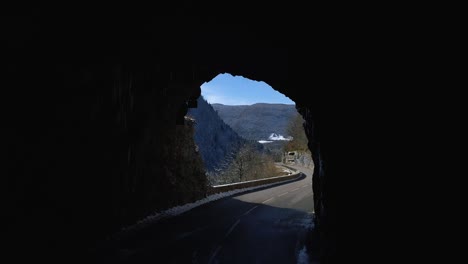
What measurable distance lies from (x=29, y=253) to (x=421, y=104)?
10076mm

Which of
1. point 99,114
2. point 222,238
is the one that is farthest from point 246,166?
point 99,114

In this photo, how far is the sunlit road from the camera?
10798 mm

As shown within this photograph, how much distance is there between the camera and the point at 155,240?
1293 centimetres

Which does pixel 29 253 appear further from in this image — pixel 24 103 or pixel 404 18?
pixel 404 18

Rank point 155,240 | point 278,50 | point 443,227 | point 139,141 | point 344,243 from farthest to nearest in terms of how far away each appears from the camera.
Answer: point 139,141 → point 155,240 → point 278,50 → point 344,243 → point 443,227

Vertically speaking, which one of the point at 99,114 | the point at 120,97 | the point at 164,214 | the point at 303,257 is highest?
the point at 120,97

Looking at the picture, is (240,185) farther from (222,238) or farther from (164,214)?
(222,238)

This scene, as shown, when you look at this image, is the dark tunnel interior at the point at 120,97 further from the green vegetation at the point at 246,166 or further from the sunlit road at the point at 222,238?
the green vegetation at the point at 246,166

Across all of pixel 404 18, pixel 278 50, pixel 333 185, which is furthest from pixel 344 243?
pixel 278 50

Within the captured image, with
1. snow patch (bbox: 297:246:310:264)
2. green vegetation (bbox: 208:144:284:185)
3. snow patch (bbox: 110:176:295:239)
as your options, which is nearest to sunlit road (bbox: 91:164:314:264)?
snow patch (bbox: 297:246:310:264)

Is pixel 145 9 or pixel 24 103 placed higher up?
pixel 145 9

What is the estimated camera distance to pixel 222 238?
44.2ft

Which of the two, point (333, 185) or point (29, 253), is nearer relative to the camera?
point (333, 185)

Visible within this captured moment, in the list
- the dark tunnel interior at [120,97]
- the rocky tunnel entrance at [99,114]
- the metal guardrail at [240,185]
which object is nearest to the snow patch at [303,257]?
the dark tunnel interior at [120,97]
